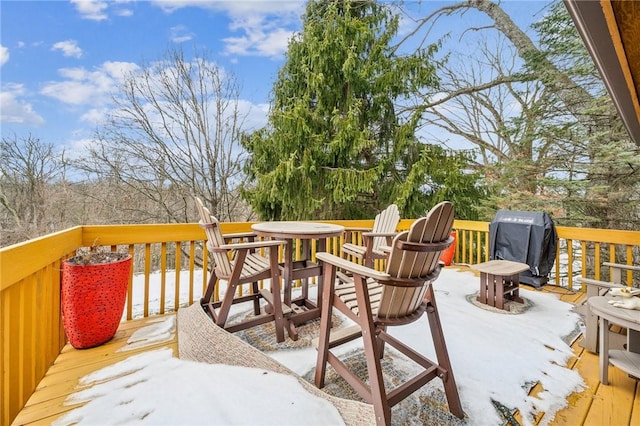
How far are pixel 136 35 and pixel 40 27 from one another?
1.53 m

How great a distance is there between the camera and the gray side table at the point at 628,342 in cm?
151

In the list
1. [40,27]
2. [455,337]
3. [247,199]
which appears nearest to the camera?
[455,337]

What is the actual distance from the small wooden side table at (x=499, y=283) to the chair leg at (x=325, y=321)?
2.12 m

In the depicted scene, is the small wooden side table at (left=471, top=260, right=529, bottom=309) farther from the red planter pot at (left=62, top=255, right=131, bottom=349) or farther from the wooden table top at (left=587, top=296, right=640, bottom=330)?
the red planter pot at (left=62, top=255, right=131, bottom=349)

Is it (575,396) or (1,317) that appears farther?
(575,396)

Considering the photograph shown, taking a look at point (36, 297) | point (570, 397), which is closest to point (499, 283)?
point (570, 397)

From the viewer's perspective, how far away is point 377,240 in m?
3.06

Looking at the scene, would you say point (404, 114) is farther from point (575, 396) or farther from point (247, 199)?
point (575, 396)

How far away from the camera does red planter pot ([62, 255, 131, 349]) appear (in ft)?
A: 5.92

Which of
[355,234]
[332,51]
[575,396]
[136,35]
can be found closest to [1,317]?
[575,396]

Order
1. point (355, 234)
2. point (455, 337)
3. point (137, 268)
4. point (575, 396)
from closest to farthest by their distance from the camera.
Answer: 1. point (575, 396)
2. point (455, 337)
3. point (355, 234)
4. point (137, 268)

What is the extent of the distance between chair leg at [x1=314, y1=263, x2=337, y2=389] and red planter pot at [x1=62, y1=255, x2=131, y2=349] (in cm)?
156

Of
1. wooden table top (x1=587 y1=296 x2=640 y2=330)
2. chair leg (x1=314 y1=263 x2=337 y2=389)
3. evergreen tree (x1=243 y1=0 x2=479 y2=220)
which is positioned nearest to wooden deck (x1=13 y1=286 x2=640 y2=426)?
wooden table top (x1=587 y1=296 x2=640 y2=330)

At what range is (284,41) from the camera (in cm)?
579
